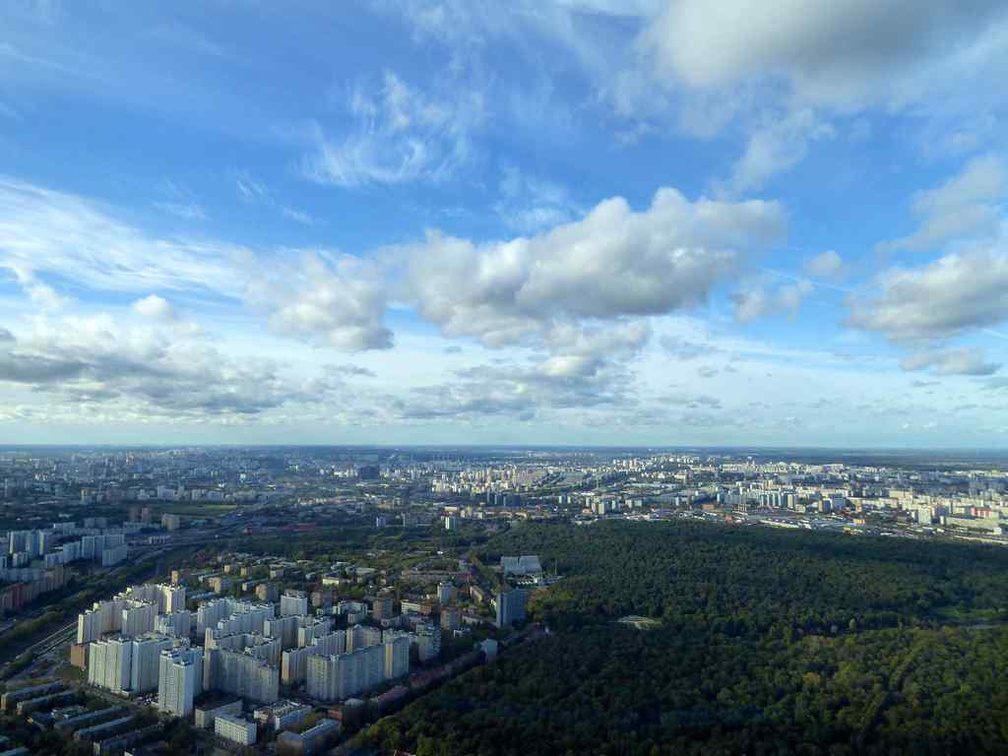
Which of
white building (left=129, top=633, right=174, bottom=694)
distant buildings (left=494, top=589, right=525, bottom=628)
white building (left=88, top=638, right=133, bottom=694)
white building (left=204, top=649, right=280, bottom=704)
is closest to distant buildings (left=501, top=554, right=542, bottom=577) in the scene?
distant buildings (left=494, top=589, right=525, bottom=628)

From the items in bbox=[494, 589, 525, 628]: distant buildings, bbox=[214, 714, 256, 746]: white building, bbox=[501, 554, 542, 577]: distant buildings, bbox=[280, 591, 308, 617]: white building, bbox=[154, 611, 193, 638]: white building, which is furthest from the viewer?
bbox=[501, 554, 542, 577]: distant buildings

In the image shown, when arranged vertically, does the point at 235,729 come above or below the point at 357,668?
below

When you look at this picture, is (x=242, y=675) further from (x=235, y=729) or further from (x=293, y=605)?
(x=293, y=605)

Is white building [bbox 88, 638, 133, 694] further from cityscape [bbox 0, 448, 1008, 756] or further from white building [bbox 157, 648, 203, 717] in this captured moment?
white building [bbox 157, 648, 203, 717]

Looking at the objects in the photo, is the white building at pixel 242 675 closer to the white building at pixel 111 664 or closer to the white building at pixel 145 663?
the white building at pixel 145 663

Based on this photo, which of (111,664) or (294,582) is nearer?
(111,664)

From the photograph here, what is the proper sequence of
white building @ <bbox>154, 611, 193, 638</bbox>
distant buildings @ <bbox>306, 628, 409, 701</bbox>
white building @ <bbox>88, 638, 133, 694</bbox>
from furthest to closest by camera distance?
white building @ <bbox>154, 611, 193, 638</bbox> → white building @ <bbox>88, 638, 133, 694</bbox> → distant buildings @ <bbox>306, 628, 409, 701</bbox>

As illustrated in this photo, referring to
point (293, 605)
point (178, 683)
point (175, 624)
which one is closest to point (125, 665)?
point (178, 683)

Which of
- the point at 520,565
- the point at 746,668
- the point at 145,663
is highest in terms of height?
the point at 145,663

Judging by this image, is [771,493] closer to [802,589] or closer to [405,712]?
[802,589]

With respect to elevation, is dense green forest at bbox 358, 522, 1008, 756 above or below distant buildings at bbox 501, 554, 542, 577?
above
